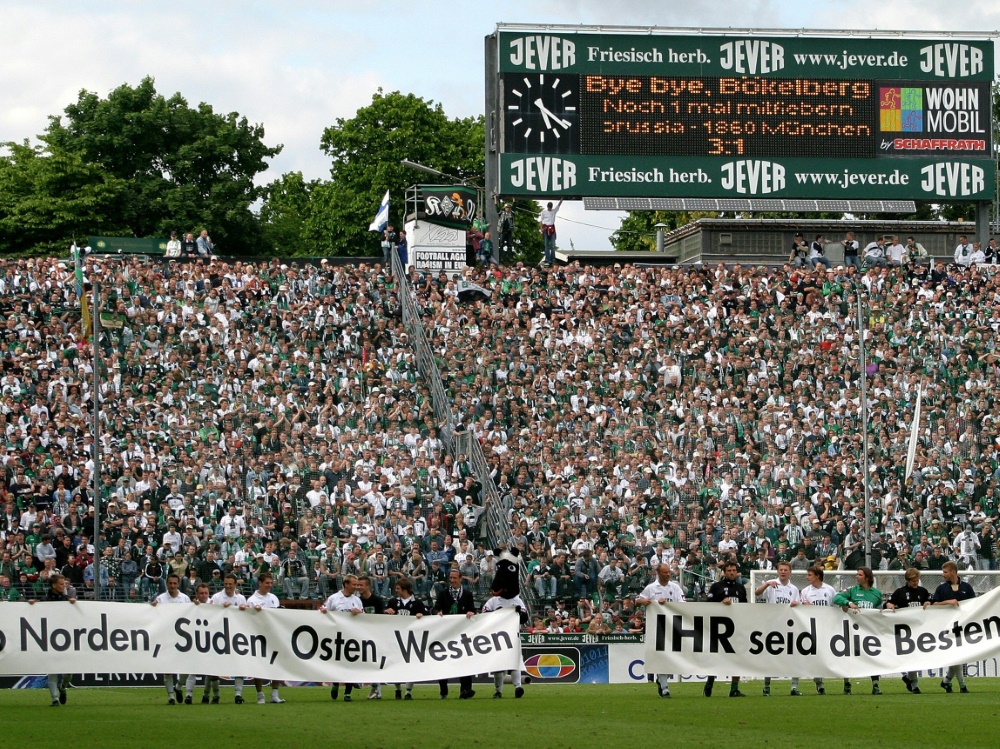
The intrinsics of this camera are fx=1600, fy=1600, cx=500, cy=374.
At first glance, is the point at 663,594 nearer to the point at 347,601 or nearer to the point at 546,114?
the point at 347,601

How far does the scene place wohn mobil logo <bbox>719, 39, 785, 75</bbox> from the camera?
136ft

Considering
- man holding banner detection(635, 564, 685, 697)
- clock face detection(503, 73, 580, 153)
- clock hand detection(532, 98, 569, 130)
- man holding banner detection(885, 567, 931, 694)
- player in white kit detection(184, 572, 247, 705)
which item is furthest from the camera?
clock hand detection(532, 98, 569, 130)

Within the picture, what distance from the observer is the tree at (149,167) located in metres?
66.8

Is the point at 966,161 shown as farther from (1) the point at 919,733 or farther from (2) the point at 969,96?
(1) the point at 919,733

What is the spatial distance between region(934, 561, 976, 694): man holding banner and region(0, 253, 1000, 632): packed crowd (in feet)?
28.8

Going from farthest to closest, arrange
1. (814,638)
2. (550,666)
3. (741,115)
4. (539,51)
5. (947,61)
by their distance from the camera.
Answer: (947,61)
(741,115)
(539,51)
(550,666)
(814,638)

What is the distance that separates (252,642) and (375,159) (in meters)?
54.3

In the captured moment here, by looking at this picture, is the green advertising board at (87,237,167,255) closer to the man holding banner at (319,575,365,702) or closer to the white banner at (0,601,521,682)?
the man holding banner at (319,575,365,702)

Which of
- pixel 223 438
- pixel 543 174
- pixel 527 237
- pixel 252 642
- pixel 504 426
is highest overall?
pixel 527 237

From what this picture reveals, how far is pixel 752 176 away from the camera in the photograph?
42.3 metres

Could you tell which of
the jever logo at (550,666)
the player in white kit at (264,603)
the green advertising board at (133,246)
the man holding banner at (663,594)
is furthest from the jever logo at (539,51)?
the player in white kit at (264,603)

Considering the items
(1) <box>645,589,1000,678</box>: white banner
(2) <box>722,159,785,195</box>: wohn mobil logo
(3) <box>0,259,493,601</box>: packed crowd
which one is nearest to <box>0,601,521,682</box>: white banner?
(1) <box>645,589,1000,678</box>: white banner

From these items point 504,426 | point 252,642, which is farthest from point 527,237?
point 252,642

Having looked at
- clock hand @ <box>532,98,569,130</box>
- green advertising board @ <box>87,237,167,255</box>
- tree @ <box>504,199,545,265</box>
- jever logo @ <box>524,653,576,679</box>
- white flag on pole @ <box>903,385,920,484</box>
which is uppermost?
tree @ <box>504,199,545,265</box>
